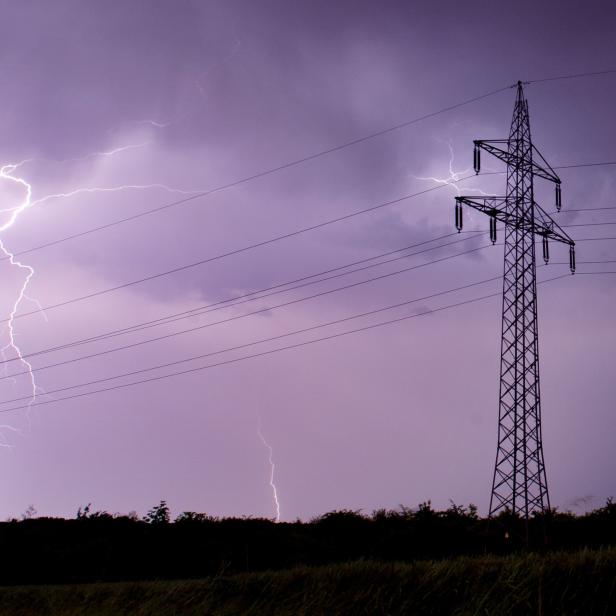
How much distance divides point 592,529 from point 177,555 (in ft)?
46.1

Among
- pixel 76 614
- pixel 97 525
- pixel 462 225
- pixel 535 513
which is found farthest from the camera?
pixel 97 525

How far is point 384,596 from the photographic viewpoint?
11.0 meters

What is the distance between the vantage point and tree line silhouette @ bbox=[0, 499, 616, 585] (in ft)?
74.5

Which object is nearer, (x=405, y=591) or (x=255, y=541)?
(x=405, y=591)

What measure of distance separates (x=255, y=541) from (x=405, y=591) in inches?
609

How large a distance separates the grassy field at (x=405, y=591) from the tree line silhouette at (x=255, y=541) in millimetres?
8224

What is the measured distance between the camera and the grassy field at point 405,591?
31.9ft

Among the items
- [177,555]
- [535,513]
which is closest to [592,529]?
[535,513]

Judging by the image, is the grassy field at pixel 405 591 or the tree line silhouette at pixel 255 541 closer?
the grassy field at pixel 405 591

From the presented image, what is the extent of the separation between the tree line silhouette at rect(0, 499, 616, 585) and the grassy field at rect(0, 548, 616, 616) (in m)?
8.22

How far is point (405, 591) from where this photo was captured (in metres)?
10.9

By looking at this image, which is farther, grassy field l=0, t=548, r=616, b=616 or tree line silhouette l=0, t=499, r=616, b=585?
tree line silhouette l=0, t=499, r=616, b=585

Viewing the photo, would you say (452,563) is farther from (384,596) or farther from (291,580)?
(291,580)

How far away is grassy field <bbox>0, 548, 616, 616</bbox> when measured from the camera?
973 centimetres
